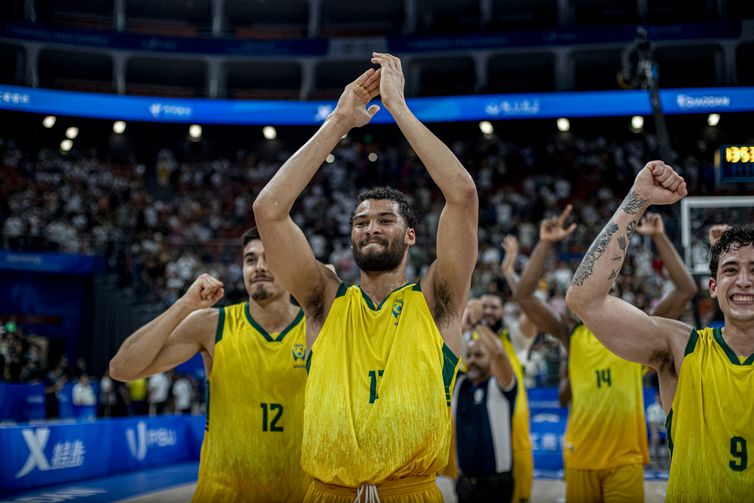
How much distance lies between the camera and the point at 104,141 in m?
31.9

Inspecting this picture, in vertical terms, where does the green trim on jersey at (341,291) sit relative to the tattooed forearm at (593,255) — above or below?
below

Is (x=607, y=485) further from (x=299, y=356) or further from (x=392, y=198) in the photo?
(x=392, y=198)

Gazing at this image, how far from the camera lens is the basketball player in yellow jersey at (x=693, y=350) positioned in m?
3.62

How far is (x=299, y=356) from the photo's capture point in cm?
484

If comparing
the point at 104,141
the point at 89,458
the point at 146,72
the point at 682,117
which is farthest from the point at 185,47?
the point at 89,458

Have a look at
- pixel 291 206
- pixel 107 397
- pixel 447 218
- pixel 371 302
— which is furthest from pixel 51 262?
pixel 447 218

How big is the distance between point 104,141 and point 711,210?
2689cm

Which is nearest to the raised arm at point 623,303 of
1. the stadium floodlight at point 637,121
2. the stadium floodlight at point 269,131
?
the stadium floodlight at point 637,121

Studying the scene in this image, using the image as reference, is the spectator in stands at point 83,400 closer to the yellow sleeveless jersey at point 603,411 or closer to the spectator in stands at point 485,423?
the spectator in stands at point 485,423

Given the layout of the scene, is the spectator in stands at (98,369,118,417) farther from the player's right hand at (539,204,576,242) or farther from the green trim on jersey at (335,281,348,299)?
the green trim on jersey at (335,281,348,299)

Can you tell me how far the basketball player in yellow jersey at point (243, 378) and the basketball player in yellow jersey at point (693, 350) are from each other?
76.6 inches

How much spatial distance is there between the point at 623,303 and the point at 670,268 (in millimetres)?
1800

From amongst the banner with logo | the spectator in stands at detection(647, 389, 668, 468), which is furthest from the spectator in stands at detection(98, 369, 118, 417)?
the spectator in stands at detection(647, 389, 668, 468)

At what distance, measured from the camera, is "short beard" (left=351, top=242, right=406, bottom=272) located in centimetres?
391
